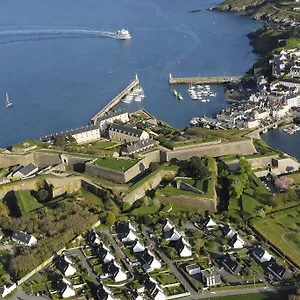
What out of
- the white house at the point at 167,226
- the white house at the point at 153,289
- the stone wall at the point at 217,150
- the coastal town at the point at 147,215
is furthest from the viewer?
the stone wall at the point at 217,150

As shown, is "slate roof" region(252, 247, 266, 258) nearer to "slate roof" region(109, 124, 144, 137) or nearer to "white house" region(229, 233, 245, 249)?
"white house" region(229, 233, 245, 249)

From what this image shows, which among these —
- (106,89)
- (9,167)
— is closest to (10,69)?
(106,89)

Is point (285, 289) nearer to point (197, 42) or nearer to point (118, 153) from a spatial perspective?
point (118, 153)

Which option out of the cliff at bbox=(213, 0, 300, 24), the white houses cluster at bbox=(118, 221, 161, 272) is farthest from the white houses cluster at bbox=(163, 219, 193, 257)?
the cliff at bbox=(213, 0, 300, 24)

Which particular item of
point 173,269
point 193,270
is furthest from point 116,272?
point 193,270

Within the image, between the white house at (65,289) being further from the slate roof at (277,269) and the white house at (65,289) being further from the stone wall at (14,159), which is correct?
the stone wall at (14,159)

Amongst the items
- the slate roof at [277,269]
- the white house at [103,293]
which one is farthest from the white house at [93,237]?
the slate roof at [277,269]
